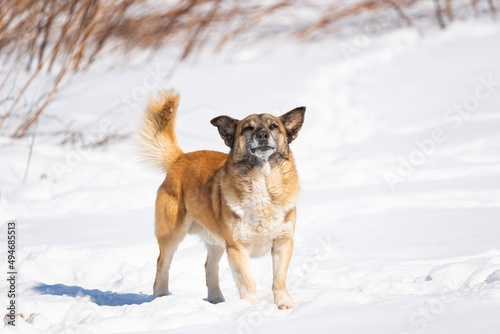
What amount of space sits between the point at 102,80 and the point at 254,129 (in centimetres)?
690

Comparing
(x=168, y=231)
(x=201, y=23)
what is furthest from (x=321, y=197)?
(x=201, y=23)

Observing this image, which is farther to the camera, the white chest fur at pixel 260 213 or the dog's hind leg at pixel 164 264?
the dog's hind leg at pixel 164 264

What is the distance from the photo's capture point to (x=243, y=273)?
426cm

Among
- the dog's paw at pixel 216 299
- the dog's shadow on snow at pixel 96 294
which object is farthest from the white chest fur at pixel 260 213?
the dog's shadow on snow at pixel 96 294

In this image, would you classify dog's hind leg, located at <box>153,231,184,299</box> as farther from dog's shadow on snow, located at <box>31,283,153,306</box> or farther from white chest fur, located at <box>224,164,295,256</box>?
white chest fur, located at <box>224,164,295,256</box>

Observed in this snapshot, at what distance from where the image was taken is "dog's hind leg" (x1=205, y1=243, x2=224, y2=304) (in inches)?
190

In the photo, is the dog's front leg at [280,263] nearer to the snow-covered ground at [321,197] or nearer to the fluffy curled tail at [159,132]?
the snow-covered ground at [321,197]

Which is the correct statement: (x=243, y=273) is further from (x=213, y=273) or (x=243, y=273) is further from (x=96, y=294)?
(x=96, y=294)

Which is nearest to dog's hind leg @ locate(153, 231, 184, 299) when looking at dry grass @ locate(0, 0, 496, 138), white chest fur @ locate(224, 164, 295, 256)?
white chest fur @ locate(224, 164, 295, 256)

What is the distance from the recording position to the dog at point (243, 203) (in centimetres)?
429

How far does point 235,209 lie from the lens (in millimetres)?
4340

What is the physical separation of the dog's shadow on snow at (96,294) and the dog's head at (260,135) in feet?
4.16

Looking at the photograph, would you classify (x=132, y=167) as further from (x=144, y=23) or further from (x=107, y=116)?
(x=144, y=23)

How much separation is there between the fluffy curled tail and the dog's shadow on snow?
0.97 m
